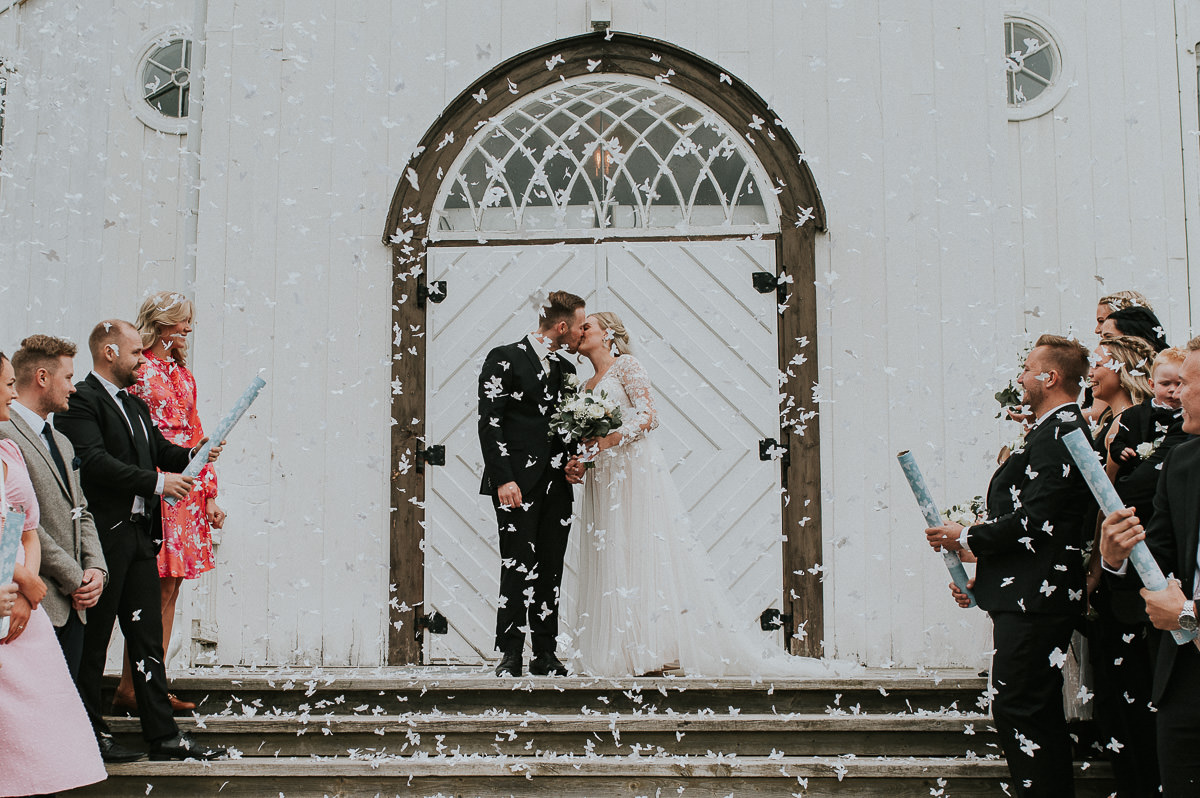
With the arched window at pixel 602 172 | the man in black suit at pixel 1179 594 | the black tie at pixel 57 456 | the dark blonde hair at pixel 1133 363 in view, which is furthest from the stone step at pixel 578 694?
the arched window at pixel 602 172

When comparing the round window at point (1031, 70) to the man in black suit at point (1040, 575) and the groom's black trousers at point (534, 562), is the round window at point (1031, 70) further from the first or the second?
the groom's black trousers at point (534, 562)

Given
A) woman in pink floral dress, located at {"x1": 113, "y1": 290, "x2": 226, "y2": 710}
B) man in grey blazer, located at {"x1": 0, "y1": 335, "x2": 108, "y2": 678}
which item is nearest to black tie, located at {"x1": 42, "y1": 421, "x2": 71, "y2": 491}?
man in grey blazer, located at {"x1": 0, "y1": 335, "x2": 108, "y2": 678}

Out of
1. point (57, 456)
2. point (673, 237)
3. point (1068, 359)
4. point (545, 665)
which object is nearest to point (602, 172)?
point (673, 237)

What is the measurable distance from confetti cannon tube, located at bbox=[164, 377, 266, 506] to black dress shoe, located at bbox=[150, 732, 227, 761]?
38.9 inches

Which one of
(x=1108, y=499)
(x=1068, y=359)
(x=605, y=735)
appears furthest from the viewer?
(x=605, y=735)

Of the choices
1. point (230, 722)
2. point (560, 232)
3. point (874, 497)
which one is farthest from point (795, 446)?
point (230, 722)

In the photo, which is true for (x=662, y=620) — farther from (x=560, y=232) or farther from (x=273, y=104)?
(x=273, y=104)

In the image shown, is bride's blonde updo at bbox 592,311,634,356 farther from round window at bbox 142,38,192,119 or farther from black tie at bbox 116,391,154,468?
round window at bbox 142,38,192,119

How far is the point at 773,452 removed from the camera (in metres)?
6.39

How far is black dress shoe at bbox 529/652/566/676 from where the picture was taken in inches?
217

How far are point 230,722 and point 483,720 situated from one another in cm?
111

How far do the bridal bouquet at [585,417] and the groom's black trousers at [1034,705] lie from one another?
85.2 inches

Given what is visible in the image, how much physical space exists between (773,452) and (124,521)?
3414mm

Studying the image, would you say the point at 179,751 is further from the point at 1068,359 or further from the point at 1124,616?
the point at 1068,359
